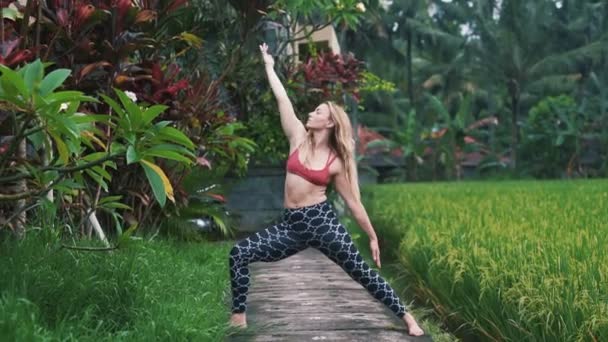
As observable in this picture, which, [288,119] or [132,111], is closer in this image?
[132,111]

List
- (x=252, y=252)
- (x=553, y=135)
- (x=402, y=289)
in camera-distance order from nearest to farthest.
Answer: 1. (x=252, y=252)
2. (x=402, y=289)
3. (x=553, y=135)

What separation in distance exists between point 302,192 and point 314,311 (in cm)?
80

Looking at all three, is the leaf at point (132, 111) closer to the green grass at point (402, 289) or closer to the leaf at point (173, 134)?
the leaf at point (173, 134)

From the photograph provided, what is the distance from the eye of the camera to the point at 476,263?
4648mm

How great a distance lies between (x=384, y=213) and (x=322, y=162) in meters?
6.23

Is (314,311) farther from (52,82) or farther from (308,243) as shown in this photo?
(52,82)

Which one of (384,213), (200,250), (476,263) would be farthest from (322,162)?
(384,213)

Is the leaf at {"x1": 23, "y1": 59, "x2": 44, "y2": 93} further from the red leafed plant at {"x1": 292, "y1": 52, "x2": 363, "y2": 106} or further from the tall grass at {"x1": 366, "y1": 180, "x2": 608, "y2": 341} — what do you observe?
the red leafed plant at {"x1": 292, "y1": 52, "x2": 363, "y2": 106}

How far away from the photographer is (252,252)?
3811mm

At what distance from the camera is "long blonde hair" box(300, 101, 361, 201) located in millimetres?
3838

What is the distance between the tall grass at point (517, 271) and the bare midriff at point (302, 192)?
3.25 ft

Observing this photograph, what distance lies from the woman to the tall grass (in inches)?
20.1

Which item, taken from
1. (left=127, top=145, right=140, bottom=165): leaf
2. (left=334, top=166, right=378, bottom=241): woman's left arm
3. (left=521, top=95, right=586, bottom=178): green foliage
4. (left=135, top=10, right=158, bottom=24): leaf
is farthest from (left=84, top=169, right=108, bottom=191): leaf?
(left=521, top=95, right=586, bottom=178): green foliage

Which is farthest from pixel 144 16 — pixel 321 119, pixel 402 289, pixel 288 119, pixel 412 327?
pixel 402 289
